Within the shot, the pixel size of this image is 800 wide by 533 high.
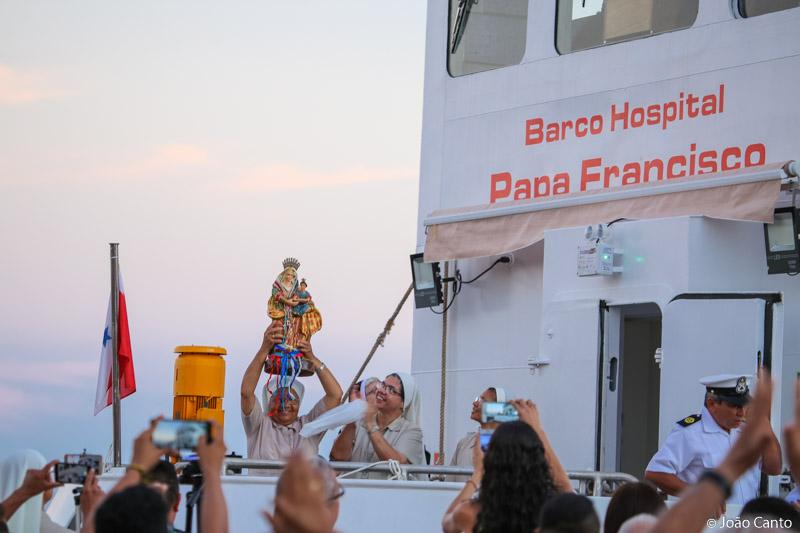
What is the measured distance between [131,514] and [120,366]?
8504 mm

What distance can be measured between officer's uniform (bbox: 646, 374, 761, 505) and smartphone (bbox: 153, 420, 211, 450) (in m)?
3.85

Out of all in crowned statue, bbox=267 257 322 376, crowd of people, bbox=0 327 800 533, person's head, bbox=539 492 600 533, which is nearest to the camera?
crowd of people, bbox=0 327 800 533

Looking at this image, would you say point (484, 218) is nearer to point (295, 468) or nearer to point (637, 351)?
point (637, 351)

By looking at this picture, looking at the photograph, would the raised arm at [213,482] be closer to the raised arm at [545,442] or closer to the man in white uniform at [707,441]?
the raised arm at [545,442]

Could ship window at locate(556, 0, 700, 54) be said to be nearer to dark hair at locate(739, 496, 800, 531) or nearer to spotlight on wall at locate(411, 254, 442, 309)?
spotlight on wall at locate(411, 254, 442, 309)

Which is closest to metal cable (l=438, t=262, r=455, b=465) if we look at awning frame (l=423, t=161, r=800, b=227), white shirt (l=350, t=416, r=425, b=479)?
awning frame (l=423, t=161, r=800, b=227)

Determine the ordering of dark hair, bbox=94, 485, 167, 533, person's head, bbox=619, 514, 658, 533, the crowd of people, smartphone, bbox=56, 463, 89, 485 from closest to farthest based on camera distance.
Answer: the crowd of people → dark hair, bbox=94, 485, 167, 533 → person's head, bbox=619, 514, 658, 533 → smartphone, bbox=56, 463, 89, 485

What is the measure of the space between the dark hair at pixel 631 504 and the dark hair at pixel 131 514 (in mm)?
2108

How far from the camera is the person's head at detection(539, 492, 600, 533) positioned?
373cm

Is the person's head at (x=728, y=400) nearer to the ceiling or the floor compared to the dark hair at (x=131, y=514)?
nearer to the ceiling

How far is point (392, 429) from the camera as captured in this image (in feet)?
26.7

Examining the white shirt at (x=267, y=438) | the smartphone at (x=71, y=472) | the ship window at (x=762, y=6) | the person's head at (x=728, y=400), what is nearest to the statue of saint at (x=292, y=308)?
the white shirt at (x=267, y=438)

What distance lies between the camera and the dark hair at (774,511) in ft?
13.8

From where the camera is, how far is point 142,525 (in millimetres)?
3404
